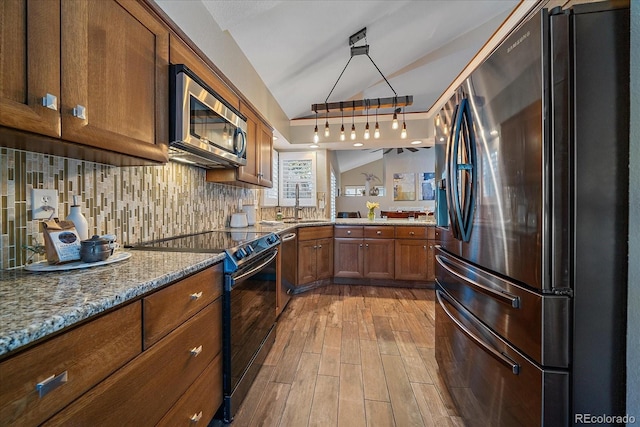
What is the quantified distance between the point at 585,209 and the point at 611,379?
1.84 ft

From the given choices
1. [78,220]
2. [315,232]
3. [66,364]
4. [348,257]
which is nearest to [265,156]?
[315,232]

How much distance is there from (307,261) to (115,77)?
270 cm

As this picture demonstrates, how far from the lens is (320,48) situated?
2646 mm

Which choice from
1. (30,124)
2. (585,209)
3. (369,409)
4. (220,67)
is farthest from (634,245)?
(220,67)

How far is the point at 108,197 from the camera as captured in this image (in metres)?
1.39

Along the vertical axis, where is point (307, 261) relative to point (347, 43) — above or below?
below

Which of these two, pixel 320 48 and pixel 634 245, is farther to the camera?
pixel 320 48

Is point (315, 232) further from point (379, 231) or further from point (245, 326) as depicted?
point (245, 326)

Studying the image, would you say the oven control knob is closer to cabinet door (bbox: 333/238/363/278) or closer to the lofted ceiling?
the lofted ceiling

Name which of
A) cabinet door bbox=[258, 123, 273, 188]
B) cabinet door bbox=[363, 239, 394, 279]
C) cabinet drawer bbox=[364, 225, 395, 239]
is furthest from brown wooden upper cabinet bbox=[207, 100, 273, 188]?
cabinet door bbox=[363, 239, 394, 279]

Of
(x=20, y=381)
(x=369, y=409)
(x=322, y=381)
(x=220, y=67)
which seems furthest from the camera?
(x=220, y=67)

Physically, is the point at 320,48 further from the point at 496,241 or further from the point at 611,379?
the point at 611,379

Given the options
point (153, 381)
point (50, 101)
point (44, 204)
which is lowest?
point (153, 381)

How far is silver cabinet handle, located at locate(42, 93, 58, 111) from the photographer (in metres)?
0.78
